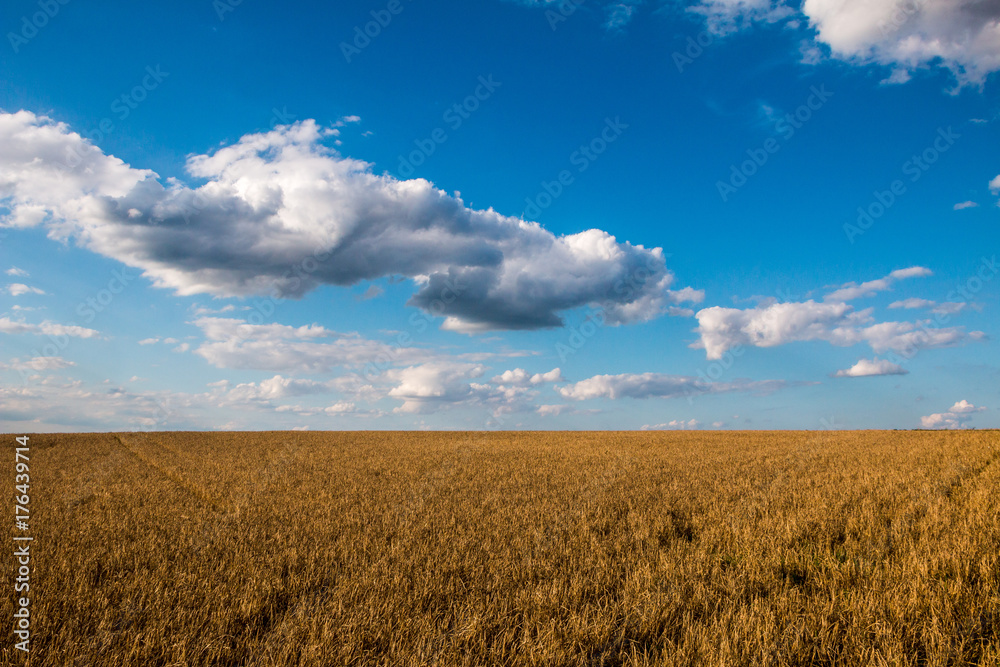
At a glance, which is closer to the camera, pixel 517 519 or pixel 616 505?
pixel 517 519

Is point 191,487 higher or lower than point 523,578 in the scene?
lower

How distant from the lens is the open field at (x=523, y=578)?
14.5 feet

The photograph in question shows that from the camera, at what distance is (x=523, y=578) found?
20.3ft

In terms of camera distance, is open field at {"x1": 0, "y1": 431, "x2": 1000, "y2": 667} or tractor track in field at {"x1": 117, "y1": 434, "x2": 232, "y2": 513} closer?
open field at {"x1": 0, "y1": 431, "x2": 1000, "y2": 667}

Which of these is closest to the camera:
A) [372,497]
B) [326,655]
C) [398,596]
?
[326,655]

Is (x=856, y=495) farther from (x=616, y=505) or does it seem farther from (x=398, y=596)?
(x=398, y=596)

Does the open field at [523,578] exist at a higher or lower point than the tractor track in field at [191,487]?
higher

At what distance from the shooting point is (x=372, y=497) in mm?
12344

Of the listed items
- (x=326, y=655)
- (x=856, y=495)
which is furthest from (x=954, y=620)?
(x=856, y=495)

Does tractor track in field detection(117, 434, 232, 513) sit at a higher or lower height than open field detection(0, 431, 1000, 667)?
lower

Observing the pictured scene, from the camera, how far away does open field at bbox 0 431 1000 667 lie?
14.5 ft

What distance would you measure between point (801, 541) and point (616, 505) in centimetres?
376

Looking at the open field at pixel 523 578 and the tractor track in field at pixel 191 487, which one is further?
the tractor track in field at pixel 191 487

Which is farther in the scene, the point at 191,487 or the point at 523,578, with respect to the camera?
the point at 191,487
